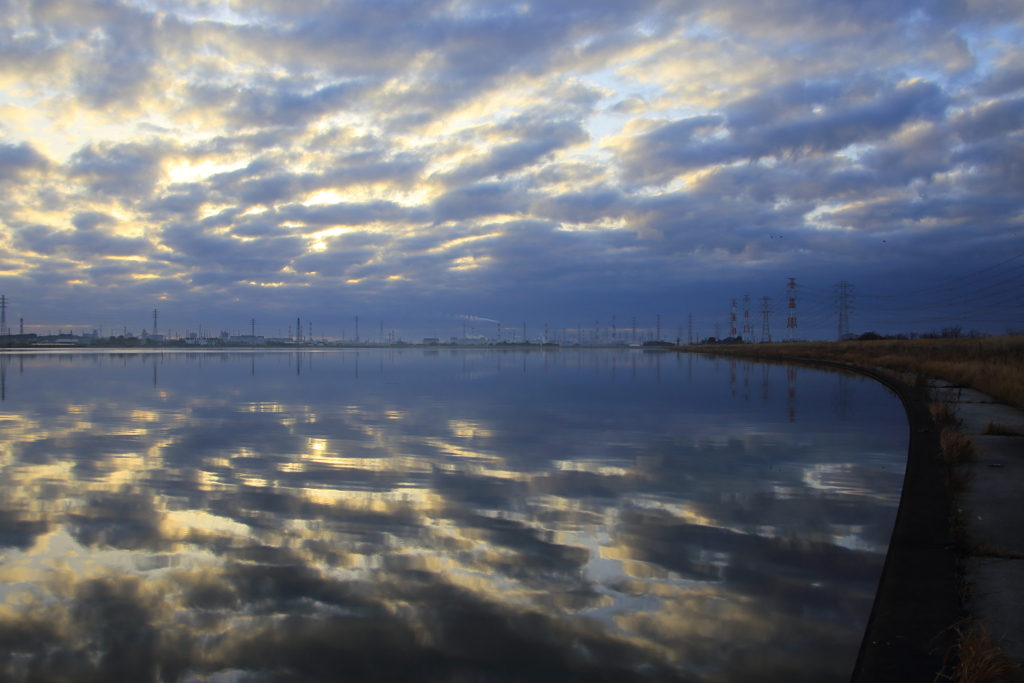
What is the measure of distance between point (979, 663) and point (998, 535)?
3.06 meters

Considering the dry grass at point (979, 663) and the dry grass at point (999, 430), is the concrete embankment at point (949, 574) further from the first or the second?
the dry grass at point (999, 430)

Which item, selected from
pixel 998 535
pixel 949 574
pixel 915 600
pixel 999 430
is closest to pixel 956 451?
pixel 999 430

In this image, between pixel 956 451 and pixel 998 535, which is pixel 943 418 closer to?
pixel 956 451

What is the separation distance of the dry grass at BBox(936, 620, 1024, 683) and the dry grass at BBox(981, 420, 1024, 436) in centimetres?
923

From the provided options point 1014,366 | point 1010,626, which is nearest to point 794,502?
point 1010,626

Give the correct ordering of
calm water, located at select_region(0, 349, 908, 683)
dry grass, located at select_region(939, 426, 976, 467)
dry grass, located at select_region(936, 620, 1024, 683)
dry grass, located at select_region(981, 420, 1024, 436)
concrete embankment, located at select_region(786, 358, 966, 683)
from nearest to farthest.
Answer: dry grass, located at select_region(936, 620, 1024, 683) → concrete embankment, located at select_region(786, 358, 966, 683) → calm water, located at select_region(0, 349, 908, 683) → dry grass, located at select_region(939, 426, 976, 467) → dry grass, located at select_region(981, 420, 1024, 436)

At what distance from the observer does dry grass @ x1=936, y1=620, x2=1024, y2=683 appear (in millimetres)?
2996

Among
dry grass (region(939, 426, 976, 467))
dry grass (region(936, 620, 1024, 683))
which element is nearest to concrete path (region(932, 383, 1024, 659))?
dry grass (region(939, 426, 976, 467))

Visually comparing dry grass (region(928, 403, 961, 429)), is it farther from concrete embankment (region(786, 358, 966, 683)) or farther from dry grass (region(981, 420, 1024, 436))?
concrete embankment (region(786, 358, 966, 683))

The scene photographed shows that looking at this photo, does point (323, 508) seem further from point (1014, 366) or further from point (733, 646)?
point (1014, 366)

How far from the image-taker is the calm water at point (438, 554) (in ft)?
12.6

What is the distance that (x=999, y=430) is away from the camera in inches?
429

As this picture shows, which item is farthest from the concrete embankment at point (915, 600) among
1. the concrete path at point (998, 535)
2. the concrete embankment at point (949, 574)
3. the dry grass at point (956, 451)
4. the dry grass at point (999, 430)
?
the dry grass at point (999, 430)

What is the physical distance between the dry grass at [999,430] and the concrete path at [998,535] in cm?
30
